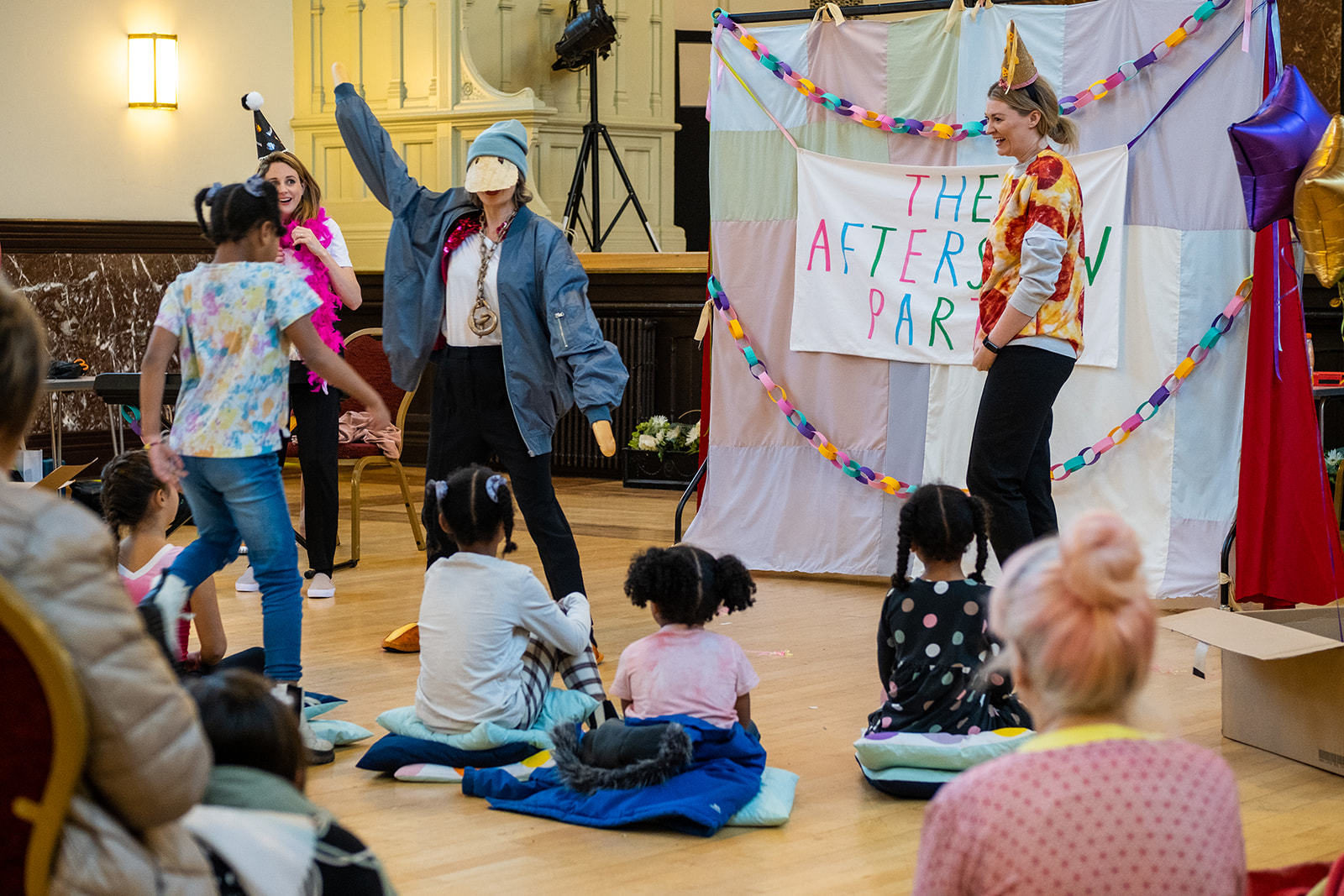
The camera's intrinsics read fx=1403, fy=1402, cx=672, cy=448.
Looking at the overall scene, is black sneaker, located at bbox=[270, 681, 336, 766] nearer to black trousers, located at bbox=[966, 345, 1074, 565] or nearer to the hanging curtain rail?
black trousers, located at bbox=[966, 345, 1074, 565]

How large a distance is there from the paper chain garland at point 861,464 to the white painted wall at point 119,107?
3.87m

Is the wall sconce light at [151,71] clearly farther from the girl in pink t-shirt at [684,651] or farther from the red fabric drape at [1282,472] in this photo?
the girl in pink t-shirt at [684,651]

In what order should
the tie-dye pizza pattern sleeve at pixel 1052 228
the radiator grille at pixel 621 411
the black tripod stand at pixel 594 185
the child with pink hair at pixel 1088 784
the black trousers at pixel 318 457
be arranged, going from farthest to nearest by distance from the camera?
1. the black tripod stand at pixel 594 185
2. the radiator grille at pixel 621 411
3. the black trousers at pixel 318 457
4. the tie-dye pizza pattern sleeve at pixel 1052 228
5. the child with pink hair at pixel 1088 784

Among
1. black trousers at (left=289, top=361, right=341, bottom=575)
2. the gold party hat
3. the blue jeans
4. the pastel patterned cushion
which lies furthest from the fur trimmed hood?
black trousers at (left=289, top=361, right=341, bottom=575)

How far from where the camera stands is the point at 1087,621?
1187mm

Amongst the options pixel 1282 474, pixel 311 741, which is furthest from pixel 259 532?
pixel 1282 474

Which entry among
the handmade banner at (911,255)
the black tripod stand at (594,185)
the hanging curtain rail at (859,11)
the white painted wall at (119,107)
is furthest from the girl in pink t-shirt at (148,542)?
the black tripod stand at (594,185)

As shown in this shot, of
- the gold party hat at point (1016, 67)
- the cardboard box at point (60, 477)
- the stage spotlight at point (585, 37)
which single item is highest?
the stage spotlight at point (585, 37)

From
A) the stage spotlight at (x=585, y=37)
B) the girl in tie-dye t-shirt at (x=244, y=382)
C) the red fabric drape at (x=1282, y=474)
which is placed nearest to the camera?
the girl in tie-dye t-shirt at (x=244, y=382)

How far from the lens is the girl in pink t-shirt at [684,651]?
2.58 meters

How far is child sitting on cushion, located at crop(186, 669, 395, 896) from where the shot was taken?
1319 mm

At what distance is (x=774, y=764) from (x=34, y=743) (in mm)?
1897

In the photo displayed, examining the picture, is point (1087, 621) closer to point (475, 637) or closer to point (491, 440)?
point (475, 637)

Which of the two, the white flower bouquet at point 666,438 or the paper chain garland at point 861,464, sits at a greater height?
the paper chain garland at point 861,464
